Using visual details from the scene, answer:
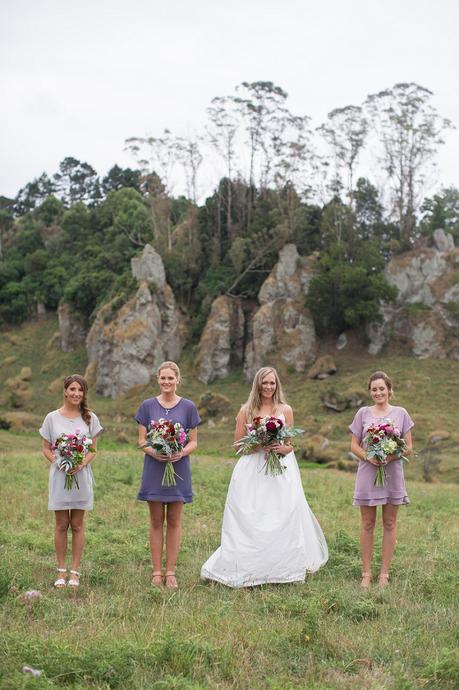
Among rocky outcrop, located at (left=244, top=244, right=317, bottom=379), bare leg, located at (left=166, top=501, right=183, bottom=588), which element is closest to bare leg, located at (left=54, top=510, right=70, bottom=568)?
bare leg, located at (left=166, top=501, right=183, bottom=588)

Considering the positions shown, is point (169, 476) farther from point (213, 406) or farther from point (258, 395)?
point (213, 406)

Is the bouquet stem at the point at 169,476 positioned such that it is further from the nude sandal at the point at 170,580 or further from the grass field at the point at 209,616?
the grass field at the point at 209,616

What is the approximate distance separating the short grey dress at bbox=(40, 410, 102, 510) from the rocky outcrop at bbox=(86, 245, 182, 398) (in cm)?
3894

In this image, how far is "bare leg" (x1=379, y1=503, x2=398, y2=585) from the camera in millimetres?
8203

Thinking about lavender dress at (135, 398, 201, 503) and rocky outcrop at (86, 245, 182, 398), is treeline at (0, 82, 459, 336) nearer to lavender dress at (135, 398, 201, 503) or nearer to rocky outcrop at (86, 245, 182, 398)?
rocky outcrop at (86, 245, 182, 398)

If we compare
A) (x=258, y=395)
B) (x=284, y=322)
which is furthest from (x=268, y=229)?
(x=258, y=395)

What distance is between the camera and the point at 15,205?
9438 centimetres

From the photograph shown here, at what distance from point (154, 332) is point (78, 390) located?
40380 mm

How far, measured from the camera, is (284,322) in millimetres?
47438

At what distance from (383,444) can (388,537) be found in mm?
1059

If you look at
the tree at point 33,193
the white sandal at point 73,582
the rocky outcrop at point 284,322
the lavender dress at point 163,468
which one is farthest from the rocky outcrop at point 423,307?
the tree at point 33,193

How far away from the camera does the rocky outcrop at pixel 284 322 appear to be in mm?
46906

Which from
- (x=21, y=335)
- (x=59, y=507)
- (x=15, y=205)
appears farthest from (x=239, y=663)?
(x=15, y=205)

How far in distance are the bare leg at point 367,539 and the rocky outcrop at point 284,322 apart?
37.6 meters
